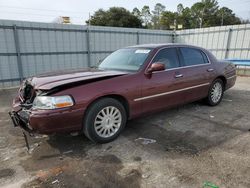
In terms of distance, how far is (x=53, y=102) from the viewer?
2.73 metres

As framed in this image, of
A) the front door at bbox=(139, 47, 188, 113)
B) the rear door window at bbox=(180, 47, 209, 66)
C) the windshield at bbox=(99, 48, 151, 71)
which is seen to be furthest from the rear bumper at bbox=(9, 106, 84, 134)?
the rear door window at bbox=(180, 47, 209, 66)

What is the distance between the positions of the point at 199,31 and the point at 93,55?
705 cm

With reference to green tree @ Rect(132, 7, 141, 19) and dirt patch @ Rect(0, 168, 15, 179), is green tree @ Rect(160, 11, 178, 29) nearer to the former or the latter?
green tree @ Rect(132, 7, 141, 19)

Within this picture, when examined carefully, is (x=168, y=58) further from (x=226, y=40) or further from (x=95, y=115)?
(x=226, y=40)

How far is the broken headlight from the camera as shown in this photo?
2734 mm

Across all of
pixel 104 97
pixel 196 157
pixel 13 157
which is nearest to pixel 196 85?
pixel 196 157

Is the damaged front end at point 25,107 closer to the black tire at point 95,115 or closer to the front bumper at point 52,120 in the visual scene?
the front bumper at point 52,120

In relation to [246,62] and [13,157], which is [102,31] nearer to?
[246,62]

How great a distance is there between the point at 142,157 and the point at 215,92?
3.20 meters

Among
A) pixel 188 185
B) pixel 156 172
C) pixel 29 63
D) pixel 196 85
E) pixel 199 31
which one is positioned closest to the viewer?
pixel 188 185

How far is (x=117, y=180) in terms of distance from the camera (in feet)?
7.88

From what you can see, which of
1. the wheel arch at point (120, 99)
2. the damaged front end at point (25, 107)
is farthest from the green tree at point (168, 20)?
the damaged front end at point (25, 107)

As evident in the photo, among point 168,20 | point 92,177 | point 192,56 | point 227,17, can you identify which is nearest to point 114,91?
point 92,177

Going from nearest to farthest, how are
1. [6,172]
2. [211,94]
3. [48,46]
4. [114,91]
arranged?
[6,172] < [114,91] < [211,94] < [48,46]
